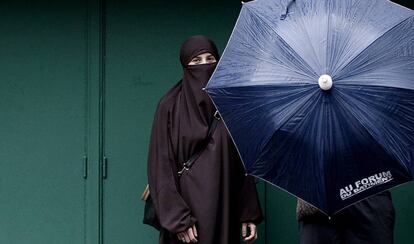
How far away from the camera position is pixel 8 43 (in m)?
4.81

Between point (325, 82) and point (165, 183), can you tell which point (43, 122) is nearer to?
point (165, 183)

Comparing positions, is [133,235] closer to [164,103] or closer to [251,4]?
[164,103]

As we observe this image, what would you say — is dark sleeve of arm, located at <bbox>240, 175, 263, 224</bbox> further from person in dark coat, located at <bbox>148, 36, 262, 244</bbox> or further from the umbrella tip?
the umbrella tip

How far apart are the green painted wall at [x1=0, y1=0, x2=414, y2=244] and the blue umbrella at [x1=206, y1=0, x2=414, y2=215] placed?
1.55 metres

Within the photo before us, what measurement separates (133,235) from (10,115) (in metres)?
1.01

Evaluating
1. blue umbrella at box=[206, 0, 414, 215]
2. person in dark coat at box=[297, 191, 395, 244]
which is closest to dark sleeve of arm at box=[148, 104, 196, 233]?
person in dark coat at box=[297, 191, 395, 244]

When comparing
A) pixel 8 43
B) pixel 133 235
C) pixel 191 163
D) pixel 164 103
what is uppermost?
pixel 8 43

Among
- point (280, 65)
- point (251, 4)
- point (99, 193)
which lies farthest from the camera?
point (99, 193)

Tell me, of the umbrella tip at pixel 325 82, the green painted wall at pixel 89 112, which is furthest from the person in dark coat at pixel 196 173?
the umbrella tip at pixel 325 82

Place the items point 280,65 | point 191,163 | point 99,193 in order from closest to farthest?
point 280,65
point 191,163
point 99,193

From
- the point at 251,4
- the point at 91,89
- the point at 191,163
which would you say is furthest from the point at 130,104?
the point at 251,4

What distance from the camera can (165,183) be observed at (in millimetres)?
3887

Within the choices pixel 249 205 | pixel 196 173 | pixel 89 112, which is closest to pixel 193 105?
pixel 196 173

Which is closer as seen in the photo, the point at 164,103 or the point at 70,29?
the point at 164,103
